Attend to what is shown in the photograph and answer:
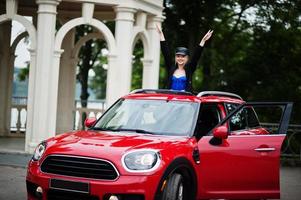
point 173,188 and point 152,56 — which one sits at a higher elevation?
point 152,56

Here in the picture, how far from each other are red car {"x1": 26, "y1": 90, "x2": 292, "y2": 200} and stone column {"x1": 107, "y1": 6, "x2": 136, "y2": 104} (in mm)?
5771

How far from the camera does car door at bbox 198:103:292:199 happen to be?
7.71 m

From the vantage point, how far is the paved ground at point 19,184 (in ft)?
30.6

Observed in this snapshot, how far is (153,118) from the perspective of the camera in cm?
805

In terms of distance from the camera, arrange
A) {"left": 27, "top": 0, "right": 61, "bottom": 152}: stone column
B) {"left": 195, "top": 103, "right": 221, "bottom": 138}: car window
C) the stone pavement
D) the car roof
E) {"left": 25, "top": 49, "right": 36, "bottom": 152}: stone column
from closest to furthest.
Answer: {"left": 195, "top": 103, "right": 221, "bottom": 138}: car window
the car roof
the stone pavement
{"left": 27, "top": 0, "right": 61, "bottom": 152}: stone column
{"left": 25, "top": 49, "right": 36, "bottom": 152}: stone column

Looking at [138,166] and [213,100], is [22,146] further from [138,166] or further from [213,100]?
[138,166]

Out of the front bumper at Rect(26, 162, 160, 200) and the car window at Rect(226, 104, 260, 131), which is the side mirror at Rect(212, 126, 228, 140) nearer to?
the car window at Rect(226, 104, 260, 131)

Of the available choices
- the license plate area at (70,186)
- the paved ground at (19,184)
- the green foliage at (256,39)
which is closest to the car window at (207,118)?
the license plate area at (70,186)

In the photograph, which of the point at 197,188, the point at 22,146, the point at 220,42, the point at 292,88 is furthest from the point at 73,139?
the point at 220,42

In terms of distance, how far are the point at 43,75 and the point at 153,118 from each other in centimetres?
636

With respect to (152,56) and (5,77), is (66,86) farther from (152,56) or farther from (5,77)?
(152,56)

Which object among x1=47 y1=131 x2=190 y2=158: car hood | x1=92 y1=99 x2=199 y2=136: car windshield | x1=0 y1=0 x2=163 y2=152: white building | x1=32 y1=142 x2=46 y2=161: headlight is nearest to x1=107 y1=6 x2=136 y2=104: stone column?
x1=0 y1=0 x2=163 y2=152: white building

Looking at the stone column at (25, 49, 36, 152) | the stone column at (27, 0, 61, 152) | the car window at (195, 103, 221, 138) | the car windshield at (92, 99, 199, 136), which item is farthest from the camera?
the stone column at (25, 49, 36, 152)

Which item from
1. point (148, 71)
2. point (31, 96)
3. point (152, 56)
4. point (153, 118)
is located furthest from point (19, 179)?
point (152, 56)
